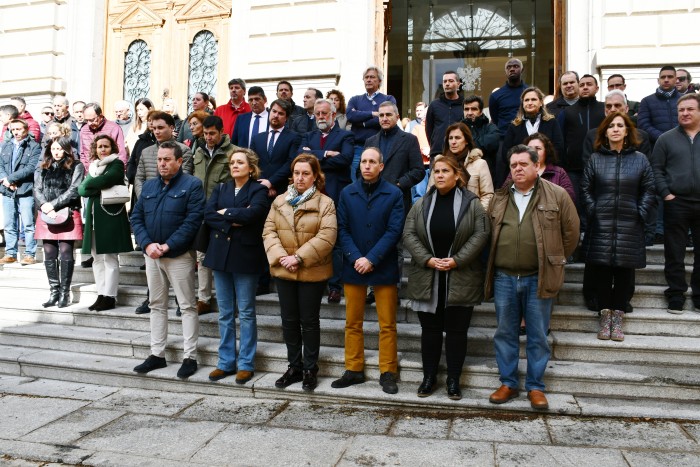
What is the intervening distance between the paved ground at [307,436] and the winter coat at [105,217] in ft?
6.46

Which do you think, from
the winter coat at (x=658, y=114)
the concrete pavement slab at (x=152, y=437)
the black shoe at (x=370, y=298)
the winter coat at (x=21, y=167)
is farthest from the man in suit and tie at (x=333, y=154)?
the winter coat at (x=21, y=167)

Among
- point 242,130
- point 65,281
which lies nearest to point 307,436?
point 242,130

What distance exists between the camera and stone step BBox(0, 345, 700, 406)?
467 centimetres

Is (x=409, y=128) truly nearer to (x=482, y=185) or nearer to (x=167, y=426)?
(x=482, y=185)

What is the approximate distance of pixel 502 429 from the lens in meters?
4.24

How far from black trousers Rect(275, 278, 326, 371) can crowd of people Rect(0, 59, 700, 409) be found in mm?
13

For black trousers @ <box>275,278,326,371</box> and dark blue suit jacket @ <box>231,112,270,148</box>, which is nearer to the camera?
black trousers @ <box>275,278,326,371</box>

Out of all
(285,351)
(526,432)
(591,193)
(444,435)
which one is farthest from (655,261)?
(285,351)

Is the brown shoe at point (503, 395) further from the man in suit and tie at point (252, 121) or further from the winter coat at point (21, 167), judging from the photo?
the winter coat at point (21, 167)

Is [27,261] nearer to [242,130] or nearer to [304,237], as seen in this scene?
[242,130]

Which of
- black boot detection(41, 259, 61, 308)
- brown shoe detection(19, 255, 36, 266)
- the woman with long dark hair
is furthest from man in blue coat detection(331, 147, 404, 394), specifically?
brown shoe detection(19, 255, 36, 266)

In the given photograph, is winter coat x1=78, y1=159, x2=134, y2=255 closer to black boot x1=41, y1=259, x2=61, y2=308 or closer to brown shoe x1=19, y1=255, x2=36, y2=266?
black boot x1=41, y1=259, x2=61, y2=308

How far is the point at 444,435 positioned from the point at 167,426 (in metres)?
2.09

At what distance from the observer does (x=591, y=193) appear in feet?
17.9
